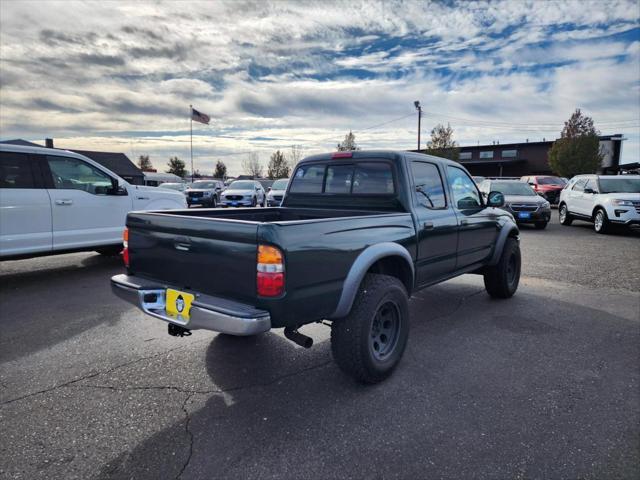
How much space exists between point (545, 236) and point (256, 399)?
11126 mm

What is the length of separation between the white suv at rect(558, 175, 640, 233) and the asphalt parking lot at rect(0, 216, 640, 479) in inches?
324

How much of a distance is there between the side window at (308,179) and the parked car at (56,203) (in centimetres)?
370

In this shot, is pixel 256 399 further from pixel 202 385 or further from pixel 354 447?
pixel 354 447

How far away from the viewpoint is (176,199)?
8.06 metres

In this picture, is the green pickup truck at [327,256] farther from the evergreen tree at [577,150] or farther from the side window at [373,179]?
the evergreen tree at [577,150]

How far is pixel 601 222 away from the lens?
39.6 feet

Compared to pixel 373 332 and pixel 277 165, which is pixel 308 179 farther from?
pixel 277 165

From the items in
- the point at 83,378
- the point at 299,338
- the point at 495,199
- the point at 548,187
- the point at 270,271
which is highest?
the point at 548,187

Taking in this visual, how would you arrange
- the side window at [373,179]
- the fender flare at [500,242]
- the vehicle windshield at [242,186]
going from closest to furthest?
1. the side window at [373,179]
2. the fender flare at [500,242]
3. the vehicle windshield at [242,186]

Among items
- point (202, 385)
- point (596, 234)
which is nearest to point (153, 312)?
point (202, 385)

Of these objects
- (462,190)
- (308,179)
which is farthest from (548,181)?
(308,179)

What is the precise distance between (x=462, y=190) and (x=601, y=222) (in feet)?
32.8

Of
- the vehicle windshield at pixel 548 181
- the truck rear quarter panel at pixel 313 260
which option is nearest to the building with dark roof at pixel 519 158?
the vehicle windshield at pixel 548 181

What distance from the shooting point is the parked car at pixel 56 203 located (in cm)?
552
